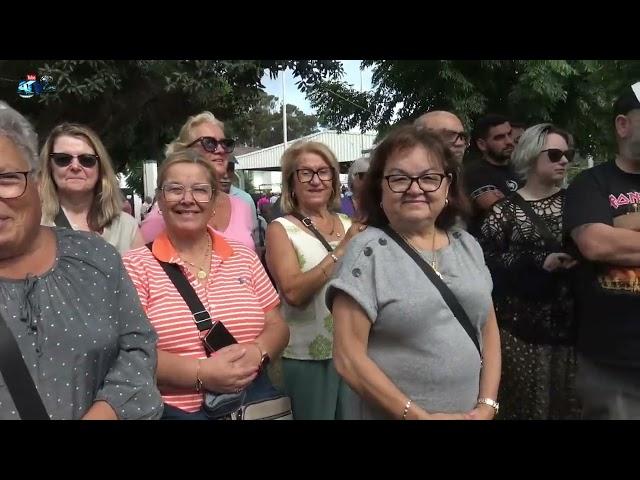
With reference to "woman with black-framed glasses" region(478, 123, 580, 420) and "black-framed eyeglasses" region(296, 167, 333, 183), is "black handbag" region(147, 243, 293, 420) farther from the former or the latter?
"woman with black-framed glasses" region(478, 123, 580, 420)

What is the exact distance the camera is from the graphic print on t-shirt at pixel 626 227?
8.20 ft

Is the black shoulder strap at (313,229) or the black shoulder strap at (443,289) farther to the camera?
the black shoulder strap at (313,229)

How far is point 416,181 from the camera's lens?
2090 mm

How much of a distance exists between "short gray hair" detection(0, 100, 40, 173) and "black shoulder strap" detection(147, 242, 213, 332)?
2.79 feet

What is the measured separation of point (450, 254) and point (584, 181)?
36.4 inches

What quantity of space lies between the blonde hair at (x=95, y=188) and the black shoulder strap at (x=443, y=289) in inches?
65.7

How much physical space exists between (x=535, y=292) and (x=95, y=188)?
240 centimetres

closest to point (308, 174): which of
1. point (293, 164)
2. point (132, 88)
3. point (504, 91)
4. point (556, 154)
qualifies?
point (293, 164)

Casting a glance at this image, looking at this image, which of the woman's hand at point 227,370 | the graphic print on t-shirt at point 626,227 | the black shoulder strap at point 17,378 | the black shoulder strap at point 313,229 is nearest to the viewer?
the black shoulder strap at point 17,378

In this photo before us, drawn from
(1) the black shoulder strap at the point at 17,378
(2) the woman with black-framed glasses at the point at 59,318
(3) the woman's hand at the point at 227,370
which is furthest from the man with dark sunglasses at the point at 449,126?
(1) the black shoulder strap at the point at 17,378

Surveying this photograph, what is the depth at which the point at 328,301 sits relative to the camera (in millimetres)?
2123

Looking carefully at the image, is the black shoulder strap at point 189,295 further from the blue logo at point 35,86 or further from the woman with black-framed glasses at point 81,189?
the blue logo at point 35,86

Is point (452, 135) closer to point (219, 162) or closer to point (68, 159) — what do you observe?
point (219, 162)

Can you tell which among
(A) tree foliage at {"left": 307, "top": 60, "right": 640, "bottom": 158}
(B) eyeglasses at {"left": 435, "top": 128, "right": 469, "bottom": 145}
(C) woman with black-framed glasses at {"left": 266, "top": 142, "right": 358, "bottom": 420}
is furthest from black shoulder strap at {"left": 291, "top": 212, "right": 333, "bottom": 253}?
(A) tree foliage at {"left": 307, "top": 60, "right": 640, "bottom": 158}
